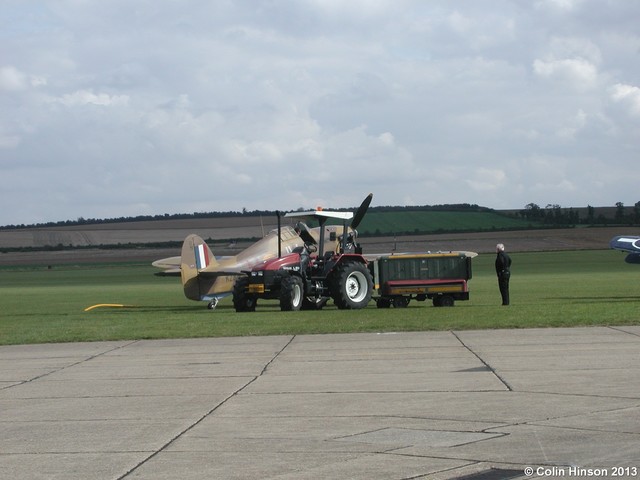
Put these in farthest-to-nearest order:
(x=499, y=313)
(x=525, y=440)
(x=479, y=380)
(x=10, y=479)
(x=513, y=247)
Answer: (x=513, y=247), (x=499, y=313), (x=479, y=380), (x=525, y=440), (x=10, y=479)

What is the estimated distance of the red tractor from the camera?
2703cm

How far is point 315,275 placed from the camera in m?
27.8

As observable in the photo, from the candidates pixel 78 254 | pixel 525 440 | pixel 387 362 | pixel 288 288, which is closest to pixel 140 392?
pixel 387 362

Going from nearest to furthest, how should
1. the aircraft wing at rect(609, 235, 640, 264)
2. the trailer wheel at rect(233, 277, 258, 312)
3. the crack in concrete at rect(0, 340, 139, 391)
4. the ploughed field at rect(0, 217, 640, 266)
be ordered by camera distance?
the crack in concrete at rect(0, 340, 139, 391), the trailer wheel at rect(233, 277, 258, 312), the aircraft wing at rect(609, 235, 640, 264), the ploughed field at rect(0, 217, 640, 266)

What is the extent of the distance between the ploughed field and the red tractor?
49.8 metres

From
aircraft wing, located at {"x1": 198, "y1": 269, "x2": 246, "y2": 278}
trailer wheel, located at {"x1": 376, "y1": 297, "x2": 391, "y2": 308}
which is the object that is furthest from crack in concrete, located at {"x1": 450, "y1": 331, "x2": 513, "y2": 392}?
aircraft wing, located at {"x1": 198, "y1": 269, "x2": 246, "y2": 278}

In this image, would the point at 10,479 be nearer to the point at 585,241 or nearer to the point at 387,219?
the point at 585,241

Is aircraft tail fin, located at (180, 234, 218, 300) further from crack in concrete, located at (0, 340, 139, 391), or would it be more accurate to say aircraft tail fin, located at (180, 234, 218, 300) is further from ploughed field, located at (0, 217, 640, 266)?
ploughed field, located at (0, 217, 640, 266)

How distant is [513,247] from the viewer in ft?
303

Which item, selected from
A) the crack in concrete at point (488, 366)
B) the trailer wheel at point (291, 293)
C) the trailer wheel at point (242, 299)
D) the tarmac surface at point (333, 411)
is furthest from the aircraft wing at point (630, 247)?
the crack in concrete at point (488, 366)

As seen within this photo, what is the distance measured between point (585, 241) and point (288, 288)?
7221 centimetres

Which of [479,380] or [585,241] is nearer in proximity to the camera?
[479,380]

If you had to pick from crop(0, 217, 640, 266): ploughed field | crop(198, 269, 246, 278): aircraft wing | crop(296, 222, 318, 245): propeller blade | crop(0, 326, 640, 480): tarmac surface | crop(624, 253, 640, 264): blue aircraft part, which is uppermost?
crop(0, 217, 640, 266): ploughed field

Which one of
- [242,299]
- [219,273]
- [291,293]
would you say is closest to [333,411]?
[291,293]
